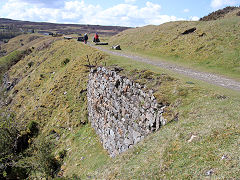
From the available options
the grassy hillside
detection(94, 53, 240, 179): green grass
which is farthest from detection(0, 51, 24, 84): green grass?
detection(94, 53, 240, 179): green grass

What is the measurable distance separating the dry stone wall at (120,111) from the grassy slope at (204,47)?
1068 cm

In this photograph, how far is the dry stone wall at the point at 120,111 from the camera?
1188 centimetres

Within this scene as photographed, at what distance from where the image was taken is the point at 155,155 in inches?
326

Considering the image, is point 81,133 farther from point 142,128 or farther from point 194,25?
point 194,25

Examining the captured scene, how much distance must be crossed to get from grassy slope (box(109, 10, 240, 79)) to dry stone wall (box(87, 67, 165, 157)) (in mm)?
10680

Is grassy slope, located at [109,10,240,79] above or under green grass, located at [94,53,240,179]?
above

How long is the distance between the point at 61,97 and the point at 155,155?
23301mm

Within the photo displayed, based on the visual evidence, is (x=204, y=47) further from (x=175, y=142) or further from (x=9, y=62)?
(x=9, y=62)

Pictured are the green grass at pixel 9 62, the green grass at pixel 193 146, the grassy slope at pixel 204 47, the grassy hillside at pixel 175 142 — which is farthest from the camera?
the green grass at pixel 9 62

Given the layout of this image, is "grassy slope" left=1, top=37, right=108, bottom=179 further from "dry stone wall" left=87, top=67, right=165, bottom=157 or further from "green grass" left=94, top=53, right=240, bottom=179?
"green grass" left=94, top=53, right=240, bottom=179

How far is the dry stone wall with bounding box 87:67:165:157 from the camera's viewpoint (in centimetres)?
1188

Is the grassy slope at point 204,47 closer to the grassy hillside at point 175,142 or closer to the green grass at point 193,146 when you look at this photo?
the grassy hillside at point 175,142

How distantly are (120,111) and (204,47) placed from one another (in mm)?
18829

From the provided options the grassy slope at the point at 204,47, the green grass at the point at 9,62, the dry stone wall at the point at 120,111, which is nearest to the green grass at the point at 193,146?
the dry stone wall at the point at 120,111
